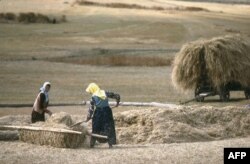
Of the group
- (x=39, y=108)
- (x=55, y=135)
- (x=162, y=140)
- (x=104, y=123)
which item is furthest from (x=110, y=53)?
(x=55, y=135)

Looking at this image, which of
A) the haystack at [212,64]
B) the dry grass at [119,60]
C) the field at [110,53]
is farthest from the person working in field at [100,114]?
the dry grass at [119,60]

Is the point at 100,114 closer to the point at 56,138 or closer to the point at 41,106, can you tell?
the point at 56,138

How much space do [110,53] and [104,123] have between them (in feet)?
109

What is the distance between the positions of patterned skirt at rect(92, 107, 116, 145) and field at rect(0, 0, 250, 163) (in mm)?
424

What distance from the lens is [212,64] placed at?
30625 mm

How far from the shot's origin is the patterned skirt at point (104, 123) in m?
19.2

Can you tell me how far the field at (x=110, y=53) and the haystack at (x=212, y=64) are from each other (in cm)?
91

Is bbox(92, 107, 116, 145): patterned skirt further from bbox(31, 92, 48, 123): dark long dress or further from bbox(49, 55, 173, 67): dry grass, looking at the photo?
bbox(49, 55, 173, 67): dry grass

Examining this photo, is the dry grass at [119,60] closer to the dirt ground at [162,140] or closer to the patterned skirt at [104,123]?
the dirt ground at [162,140]

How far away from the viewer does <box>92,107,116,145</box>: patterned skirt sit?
19250 millimetres

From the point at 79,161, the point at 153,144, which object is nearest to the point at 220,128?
the point at 153,144

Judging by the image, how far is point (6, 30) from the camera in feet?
218

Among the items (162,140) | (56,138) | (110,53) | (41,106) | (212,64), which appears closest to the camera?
(56,138)

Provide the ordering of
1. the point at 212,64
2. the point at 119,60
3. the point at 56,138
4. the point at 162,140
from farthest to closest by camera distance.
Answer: the point at 119,60, the point at 212,64, the point at 162,140, the point at 56,138
